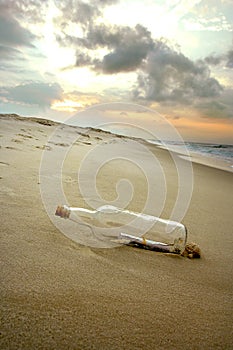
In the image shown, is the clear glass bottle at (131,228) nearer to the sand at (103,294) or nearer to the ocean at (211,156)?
the sand at (103,294)

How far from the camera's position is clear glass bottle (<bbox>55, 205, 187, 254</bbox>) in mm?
1574

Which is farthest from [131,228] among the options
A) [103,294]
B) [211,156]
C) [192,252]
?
[211,156]

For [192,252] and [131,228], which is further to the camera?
Result: [131,228]

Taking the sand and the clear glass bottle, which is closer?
the sand

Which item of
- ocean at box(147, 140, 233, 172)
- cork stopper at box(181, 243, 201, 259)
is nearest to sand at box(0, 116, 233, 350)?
cork stopper at box(181, 243, 201, 259)

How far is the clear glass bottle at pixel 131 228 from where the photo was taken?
5.16 ft

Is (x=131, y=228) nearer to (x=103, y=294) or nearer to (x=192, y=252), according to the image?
(x=192, y=252)

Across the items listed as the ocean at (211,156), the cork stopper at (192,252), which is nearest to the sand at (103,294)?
the cork stopper at (192,252)

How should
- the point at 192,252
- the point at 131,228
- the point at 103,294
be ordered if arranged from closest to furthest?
1. the point at 103,294
2. the point at 192,252
3. the point at 131,228

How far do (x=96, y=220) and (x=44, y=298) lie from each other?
87cm

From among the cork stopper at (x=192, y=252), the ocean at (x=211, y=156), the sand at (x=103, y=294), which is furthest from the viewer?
the ocean at (x=211, y=156)

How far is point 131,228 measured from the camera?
1.79m

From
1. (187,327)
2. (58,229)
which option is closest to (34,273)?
(58,229)

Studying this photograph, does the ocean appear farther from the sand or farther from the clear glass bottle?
the sand
